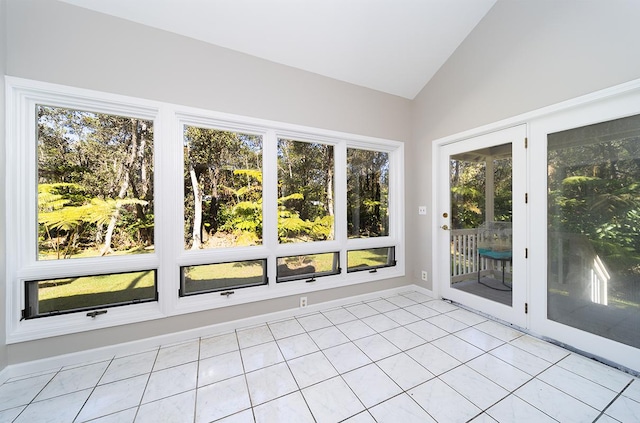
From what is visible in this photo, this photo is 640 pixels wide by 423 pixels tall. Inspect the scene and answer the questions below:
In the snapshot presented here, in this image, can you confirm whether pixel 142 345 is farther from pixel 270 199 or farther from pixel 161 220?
pixel 270 199

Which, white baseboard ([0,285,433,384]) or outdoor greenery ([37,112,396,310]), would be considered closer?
white baseboard ([0,285,433,384])

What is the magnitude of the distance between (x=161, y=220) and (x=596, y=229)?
379cm

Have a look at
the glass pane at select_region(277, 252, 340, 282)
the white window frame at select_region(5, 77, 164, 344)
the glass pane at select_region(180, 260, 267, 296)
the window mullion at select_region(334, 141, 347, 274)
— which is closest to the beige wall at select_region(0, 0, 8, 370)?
the white window frame at select_region(5, 77, 164, 344)

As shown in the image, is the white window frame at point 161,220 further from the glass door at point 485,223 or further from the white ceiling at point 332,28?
the glass door at point 485,223

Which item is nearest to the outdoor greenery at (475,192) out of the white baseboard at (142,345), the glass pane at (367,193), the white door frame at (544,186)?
the white door frame at (544,186)

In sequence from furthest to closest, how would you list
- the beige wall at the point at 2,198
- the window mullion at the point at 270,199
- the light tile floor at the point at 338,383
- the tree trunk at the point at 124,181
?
the window mullion at the point at 270,199, the tree trunk at the point at 124,181, the beige wall at the point at 2,198, the light tile floor at the point at 338,383

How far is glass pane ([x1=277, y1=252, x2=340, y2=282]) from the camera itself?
283 centimetres

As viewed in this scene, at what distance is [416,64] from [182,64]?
2.71 m

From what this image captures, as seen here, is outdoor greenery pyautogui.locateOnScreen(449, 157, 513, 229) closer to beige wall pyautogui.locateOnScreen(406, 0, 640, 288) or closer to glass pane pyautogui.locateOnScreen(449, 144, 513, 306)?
glass pane pyautogui.locateOnScreen(449, 144, 513, 306)

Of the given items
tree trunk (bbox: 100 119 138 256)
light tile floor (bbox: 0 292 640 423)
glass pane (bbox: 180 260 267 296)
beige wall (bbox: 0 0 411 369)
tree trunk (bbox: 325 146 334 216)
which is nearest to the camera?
light tile floor (bbox: 0 292 640 423)

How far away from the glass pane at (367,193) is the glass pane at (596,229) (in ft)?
5.79

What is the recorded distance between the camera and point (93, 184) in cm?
208

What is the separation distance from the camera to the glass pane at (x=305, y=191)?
2836 mm

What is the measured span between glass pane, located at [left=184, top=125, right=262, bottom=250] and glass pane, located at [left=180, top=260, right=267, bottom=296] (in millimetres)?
218
